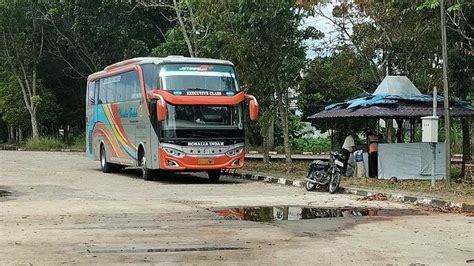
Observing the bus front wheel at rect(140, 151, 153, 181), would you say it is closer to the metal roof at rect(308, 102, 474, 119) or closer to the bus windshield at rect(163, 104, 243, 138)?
the bus windshield at rect(163, 104, 243, 138)

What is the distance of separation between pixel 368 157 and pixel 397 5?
15.5ft

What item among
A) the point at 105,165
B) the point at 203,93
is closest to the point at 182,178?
the point at 105,165

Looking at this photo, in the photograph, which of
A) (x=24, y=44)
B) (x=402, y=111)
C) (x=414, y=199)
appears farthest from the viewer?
(x=24, y=44)

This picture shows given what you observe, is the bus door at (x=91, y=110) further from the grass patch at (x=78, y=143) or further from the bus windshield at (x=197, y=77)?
the grass patch at (x=78, y=143)

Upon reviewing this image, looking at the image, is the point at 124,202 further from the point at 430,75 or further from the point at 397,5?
the point at 430,75

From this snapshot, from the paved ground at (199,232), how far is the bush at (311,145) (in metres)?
25.3

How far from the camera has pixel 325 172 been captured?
1756 cm

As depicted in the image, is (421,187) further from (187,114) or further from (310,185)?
Answer: (187,114)

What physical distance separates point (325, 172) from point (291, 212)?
4709mm

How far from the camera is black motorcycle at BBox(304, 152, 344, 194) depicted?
679 inches

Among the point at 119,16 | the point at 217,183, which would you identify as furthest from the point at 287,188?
the point at 119,16

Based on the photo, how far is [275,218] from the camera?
12.2 m

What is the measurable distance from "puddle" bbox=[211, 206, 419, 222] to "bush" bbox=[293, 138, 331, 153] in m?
28.0

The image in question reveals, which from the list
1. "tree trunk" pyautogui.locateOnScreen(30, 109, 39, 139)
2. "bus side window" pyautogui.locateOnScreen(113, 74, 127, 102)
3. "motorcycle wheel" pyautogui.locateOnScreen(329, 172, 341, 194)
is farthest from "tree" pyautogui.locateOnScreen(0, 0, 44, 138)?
"motorcycle wheel" pyautogui.locateOnScreen(329, 172, 341, 194)
